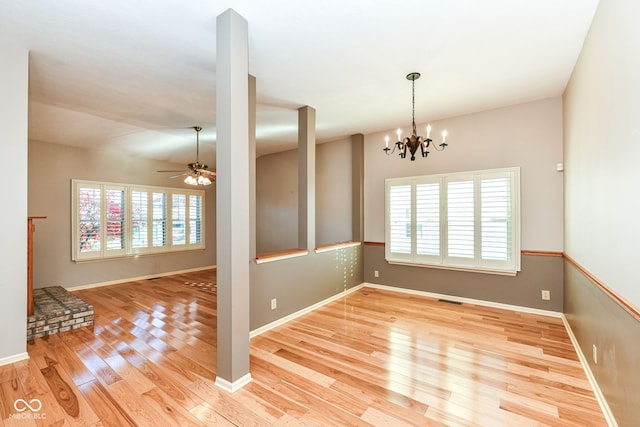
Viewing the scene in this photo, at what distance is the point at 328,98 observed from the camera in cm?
380

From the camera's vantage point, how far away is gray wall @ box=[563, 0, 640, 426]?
153 centimetres

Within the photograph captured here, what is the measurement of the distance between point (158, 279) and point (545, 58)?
721cm

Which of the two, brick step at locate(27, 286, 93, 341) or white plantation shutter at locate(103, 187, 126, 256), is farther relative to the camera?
white plantation shutter at locate(103, 187, 126, 256)

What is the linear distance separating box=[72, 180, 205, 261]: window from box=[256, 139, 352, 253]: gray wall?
5.42 ft

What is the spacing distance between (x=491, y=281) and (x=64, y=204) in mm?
7311

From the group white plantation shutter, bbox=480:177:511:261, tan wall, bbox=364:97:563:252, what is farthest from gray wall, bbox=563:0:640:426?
white plantation shutter, bbox=480:177:511:261

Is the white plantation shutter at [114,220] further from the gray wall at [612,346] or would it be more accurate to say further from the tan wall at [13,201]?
the gray wall at [612,346]

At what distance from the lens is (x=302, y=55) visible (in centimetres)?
278

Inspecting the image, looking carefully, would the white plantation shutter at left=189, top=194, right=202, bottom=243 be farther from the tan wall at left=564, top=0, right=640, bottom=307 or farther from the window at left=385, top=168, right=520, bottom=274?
the tan wall at left=564, top=0, right=640, bottom=307

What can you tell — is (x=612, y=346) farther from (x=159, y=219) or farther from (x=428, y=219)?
(x=159, y=219)

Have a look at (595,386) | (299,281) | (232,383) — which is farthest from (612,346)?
(299,281)

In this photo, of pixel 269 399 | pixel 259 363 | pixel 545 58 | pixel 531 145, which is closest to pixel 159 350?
pixel 259 363

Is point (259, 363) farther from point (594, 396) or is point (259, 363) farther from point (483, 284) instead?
point (483, 284)

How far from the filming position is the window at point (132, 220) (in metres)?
5.46
